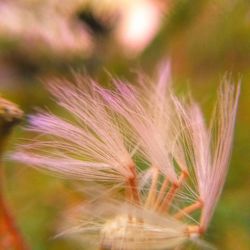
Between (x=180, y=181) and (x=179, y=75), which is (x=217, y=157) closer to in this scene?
(x=180, y=181)

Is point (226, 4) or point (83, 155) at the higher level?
point (226, 4)

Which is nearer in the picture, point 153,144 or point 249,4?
point 153,144

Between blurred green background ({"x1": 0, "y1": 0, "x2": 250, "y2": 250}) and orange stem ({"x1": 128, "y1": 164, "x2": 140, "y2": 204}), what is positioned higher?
blurred green background ({"x1": 0, "y1": 0, "x2": 250, "y2": 250})

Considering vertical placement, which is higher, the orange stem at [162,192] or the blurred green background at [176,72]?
the blurred green background at [176,72]

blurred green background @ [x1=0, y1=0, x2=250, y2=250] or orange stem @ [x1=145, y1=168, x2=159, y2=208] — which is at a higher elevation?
blurred green background @ [x1=0, y1=0, x2=250, y2=250]

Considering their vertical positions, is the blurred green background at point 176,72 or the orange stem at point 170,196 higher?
the blurred green background at point 176,72

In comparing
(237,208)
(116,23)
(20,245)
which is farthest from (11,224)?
(116,23)
